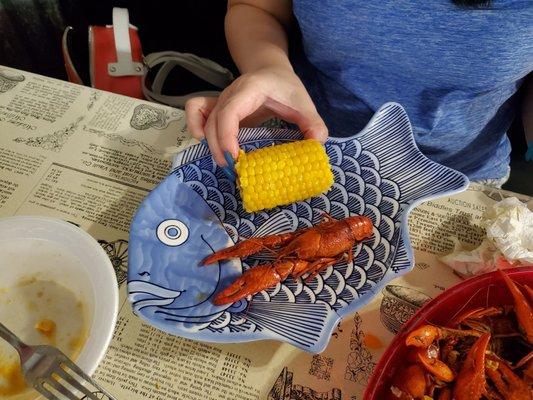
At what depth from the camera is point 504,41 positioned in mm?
861

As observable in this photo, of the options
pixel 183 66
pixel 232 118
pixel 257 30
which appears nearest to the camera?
pixel 232 118

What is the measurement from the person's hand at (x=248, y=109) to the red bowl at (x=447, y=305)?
0.37 m

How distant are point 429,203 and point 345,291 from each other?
0.28 meters

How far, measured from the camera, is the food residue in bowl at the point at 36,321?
0.71 meters

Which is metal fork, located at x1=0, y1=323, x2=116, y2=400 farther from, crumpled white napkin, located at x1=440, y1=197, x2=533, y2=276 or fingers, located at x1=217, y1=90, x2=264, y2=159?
crumpled white napkin, located at x1=440, y1=197, x2=533, y2=276

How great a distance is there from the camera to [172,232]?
897 mm

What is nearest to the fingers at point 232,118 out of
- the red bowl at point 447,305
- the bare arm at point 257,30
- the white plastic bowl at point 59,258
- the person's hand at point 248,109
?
the person's hand at point 248,109

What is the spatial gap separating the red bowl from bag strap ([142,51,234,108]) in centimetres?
87

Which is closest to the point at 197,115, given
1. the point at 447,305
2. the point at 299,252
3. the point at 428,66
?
the point at 299,252

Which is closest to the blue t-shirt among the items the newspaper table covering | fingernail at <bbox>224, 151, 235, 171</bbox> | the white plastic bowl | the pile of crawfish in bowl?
the newspaper table covering

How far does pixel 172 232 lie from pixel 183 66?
679mm

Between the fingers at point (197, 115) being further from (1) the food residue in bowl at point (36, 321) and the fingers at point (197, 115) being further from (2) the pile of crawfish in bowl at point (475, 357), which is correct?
(2) the pile of crawfish in bowl at point (475, 357)

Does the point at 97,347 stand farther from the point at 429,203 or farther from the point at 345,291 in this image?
the point at 429,203

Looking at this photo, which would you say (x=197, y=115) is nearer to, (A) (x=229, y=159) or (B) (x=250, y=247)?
(A) (x=229, y=159)
